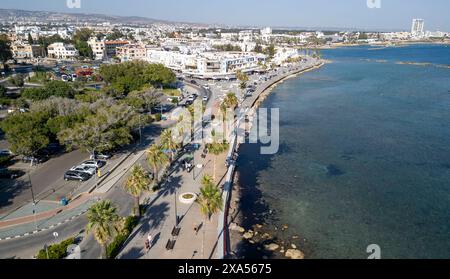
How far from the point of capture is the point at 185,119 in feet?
170

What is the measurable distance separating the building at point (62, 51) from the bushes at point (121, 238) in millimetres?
127599

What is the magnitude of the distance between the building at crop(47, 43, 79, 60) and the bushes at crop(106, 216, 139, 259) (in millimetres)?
127599

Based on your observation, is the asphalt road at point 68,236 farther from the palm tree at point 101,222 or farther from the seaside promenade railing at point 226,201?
the seaside promenade railing at point 226,201

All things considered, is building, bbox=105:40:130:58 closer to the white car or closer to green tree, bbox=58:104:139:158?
green tree, bbox=58:104:139:158

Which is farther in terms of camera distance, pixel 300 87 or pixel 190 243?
pixel 300 87

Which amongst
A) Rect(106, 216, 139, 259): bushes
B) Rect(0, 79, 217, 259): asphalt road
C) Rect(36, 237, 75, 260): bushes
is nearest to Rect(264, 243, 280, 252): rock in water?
Rect(106, 216, 139, 259): bushes

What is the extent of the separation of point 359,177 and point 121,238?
Answer: 26.5m

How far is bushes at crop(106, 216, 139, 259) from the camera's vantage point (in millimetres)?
22609

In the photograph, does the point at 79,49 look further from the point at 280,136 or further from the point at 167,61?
the point at 280,136

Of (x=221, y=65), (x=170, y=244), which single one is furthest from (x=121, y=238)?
(x=221, y=65)

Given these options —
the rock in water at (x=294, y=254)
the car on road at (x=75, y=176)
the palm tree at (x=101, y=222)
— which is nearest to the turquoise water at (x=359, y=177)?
the rock in water at (x=294, y=254)

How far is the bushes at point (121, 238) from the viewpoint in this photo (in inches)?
890
